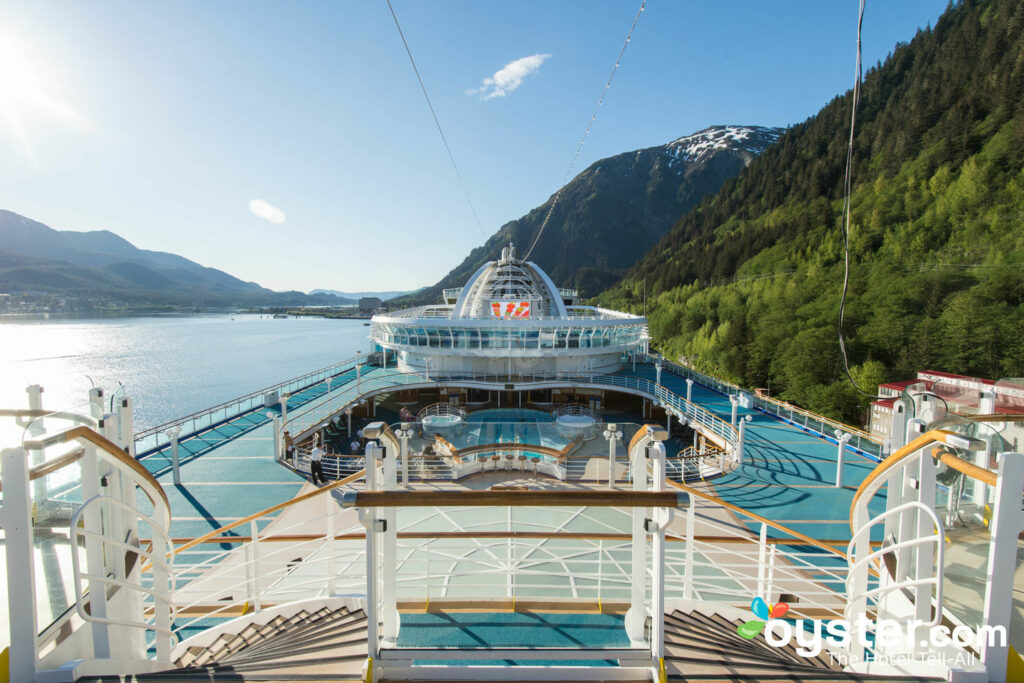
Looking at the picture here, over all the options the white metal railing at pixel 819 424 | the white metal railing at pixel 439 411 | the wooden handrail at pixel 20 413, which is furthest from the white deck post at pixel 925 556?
the white metal railing at pixel 439 411

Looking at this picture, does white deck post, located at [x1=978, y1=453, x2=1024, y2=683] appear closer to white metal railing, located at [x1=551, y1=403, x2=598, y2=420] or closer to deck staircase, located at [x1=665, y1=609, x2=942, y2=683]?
deck staircase, located at [x1=665, y1=609, x2=942, y2=683]

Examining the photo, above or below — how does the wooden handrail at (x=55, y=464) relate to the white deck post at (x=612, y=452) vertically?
→ above

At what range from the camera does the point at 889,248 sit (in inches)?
1578

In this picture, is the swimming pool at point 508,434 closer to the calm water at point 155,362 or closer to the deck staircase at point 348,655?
the deck staircase at point 348,655

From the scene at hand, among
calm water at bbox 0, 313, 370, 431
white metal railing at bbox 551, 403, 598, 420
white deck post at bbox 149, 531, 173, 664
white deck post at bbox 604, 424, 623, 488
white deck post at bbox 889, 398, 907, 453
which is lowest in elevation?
calm water at bbox 0, 313, 370, 431

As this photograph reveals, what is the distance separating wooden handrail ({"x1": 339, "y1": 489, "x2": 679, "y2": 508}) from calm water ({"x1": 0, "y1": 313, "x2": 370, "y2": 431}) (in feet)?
82.6

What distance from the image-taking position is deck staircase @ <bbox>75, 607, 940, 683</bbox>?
6.81 feet

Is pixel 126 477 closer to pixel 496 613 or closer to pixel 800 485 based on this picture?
pixel 496 613

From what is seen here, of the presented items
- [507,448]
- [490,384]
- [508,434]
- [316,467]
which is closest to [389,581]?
[316,467]

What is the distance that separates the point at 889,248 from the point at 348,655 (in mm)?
54323

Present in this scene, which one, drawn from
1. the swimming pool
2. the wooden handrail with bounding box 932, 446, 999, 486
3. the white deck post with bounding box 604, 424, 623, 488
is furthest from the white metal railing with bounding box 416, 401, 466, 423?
the wooden handrail with bounding box 932, 446, 999, 486

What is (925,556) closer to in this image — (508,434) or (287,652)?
(287,652)

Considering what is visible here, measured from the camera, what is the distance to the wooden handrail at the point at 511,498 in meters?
1.88

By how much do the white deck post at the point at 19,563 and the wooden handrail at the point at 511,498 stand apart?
140 centimetres
